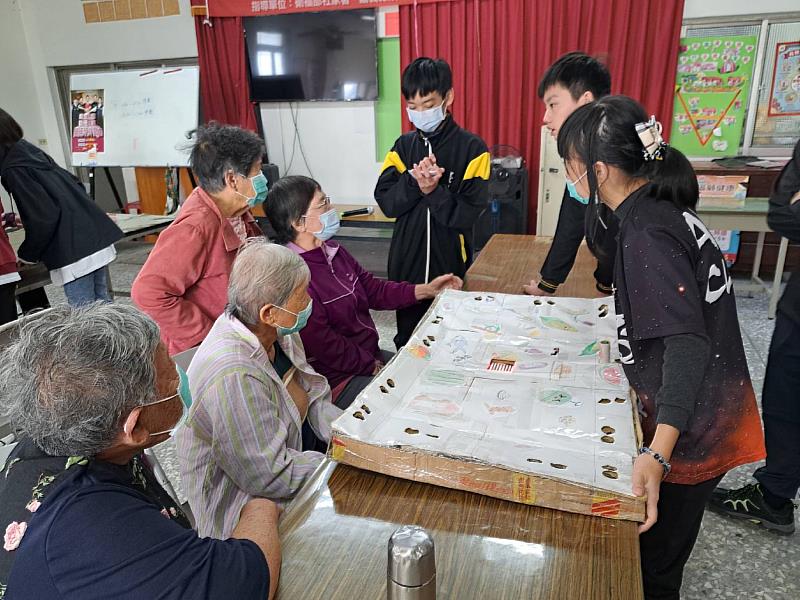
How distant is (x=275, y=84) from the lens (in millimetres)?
5336

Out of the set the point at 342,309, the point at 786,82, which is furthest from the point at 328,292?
the point at 786,82

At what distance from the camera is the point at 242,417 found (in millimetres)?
1130

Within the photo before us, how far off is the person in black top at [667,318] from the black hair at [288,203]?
960 millimetres

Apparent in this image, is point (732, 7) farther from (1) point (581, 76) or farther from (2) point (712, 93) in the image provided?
(1) point (581, 76)

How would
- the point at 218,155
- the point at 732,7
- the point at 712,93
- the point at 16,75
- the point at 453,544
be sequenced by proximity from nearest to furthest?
the point at 453,544
the point at 218,155
the point at 732,7
the point at 712,93
the point at 16,75

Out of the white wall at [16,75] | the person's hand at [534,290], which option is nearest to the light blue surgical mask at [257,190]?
the person's hand at [534,290]

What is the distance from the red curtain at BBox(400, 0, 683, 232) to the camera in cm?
416

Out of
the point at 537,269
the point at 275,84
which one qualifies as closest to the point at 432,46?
the point at 275,84

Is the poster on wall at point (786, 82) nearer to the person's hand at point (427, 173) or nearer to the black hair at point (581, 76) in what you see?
the black hair at point (581, 76)

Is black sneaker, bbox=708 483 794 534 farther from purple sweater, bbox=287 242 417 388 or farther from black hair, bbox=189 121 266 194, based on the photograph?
black hair, bbox=189 121 266 194

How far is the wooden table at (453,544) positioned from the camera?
761 millimetres

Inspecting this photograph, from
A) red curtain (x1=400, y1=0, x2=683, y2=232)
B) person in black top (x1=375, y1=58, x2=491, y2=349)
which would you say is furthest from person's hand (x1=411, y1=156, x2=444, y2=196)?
red curtain (x1=400, y1=0, x2=683, y2=232)

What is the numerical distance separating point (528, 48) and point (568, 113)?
313 cm

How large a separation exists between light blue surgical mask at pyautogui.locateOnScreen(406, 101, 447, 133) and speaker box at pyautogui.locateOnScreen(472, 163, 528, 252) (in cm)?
244
